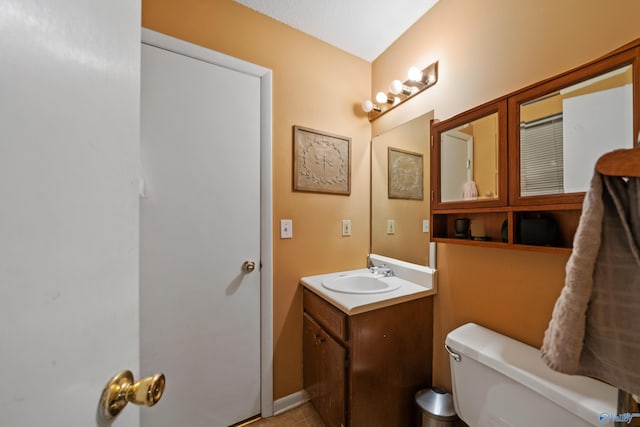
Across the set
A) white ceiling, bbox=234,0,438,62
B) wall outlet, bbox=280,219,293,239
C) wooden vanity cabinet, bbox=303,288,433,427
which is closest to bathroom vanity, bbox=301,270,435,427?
wooden vanity cabinet, bbox=303,288,433,427

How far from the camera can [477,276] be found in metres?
1.16

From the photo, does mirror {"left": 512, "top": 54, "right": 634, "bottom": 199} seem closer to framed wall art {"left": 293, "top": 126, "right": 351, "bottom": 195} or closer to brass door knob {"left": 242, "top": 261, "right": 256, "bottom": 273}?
framed wall art {"left": 293, "top": 126, "right": 351, "bottom": 195}

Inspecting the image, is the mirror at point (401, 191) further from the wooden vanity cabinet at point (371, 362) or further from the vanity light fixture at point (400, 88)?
the wooden vanity cabinet at point (371, 362)

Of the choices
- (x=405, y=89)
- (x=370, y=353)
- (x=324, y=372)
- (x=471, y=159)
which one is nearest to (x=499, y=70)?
(x=471, y=159)

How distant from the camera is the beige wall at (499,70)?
2.80ft

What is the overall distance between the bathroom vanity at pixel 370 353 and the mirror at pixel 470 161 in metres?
0.59

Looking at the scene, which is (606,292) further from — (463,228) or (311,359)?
(311,359)

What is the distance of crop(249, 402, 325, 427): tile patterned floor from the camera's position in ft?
4.57

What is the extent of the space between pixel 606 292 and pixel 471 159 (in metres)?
0.82

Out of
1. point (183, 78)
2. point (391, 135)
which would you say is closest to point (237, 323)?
Result: point (183, 78)

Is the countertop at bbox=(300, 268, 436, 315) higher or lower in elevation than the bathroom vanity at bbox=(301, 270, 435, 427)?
higher

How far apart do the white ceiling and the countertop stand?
1.65 meters

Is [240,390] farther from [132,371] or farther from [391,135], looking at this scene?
[391,135]

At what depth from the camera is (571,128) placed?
0.83m
